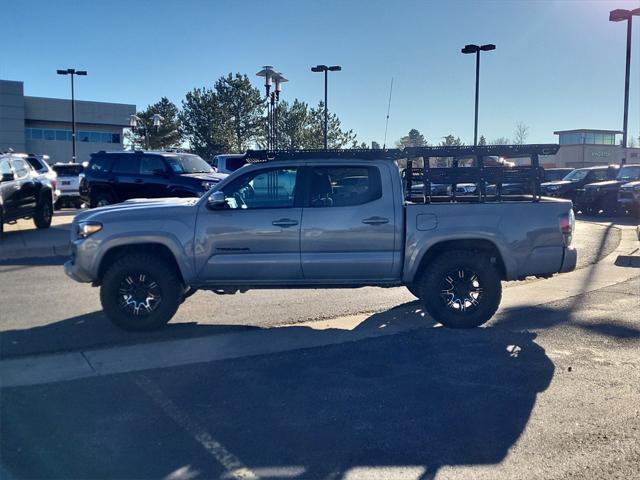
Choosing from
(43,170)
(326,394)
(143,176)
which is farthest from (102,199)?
(326,394)

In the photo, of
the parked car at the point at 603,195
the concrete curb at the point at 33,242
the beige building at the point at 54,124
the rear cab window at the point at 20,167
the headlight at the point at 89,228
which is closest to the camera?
the headlight at the point at 89,228

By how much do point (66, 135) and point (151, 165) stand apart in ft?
163

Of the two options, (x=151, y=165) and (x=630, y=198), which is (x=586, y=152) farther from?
(x=151, y=165)

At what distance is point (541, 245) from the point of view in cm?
729

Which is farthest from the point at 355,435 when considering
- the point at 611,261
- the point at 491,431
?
the point at 611,261

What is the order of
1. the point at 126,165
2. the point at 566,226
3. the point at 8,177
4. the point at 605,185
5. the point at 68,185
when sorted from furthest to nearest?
the point at 68,185 → the point at 605,185 → the point at 126,165 → the point at 8,177 → the point at 566,226

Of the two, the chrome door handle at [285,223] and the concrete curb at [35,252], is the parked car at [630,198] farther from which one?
the chrome door handle at [285,223]

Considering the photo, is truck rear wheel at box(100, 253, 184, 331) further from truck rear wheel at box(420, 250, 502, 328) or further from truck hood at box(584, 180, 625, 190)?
truck hood at box(584, 180, 625, 190)

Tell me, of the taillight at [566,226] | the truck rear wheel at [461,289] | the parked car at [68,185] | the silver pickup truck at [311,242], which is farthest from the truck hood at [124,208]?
the parked car at [68,185]

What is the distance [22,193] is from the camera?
1469 cm

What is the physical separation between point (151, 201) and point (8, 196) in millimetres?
7548

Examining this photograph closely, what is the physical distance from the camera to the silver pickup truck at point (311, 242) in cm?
716


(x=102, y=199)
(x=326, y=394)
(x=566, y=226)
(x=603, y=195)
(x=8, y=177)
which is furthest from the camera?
(x=603, y=195)

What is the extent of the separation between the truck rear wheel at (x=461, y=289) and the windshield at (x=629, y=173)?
19.3 meters
